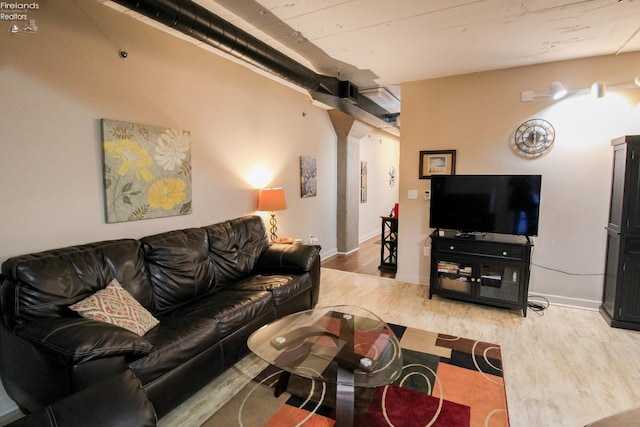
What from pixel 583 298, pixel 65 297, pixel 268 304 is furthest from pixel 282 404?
pixel 583 298

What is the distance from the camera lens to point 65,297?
1971mm

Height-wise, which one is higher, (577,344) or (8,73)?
(8,73)

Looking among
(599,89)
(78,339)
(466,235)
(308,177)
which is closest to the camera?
(78,339)

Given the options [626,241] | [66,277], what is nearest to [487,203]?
[626,241]

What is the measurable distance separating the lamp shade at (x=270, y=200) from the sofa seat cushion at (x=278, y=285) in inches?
38.3

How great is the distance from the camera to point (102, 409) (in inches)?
41.7

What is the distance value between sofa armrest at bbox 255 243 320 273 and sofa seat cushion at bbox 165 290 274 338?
0.62 meters

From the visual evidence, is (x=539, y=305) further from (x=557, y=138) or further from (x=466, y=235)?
(x=557, y=138)

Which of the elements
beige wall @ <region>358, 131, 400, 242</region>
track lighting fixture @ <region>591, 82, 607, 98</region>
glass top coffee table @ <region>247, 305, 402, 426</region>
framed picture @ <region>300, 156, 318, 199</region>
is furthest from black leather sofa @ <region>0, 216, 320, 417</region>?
beige wall @ <region>358, 131, 400, 242</region>

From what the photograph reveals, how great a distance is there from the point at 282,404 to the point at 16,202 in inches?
82.1

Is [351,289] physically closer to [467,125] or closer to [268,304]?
[268,304]

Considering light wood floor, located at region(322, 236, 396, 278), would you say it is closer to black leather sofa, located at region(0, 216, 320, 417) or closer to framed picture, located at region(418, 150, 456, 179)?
framed picture, located at region(418, 150, 456, 179)

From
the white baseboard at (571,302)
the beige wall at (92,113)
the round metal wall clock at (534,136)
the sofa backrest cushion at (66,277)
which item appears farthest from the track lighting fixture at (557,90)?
the sofa backrest cushion at (66,277)

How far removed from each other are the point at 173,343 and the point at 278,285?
110 centimetres
